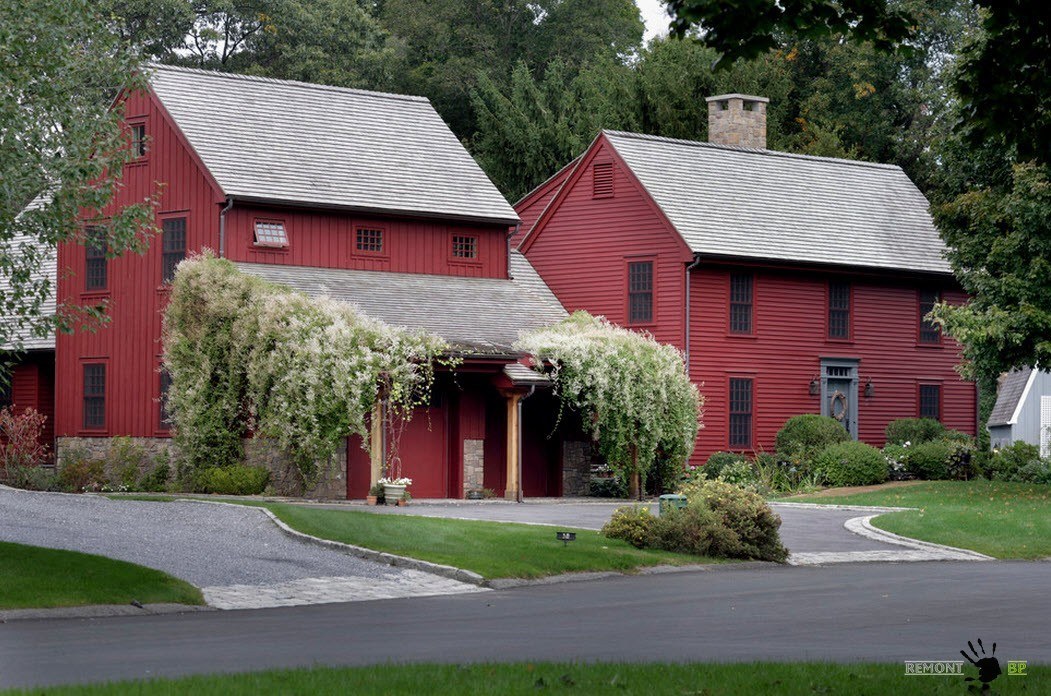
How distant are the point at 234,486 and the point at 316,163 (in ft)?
31.0

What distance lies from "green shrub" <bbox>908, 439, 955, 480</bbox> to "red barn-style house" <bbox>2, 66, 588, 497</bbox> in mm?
8876

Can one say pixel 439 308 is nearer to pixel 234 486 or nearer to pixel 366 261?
pixel 366 261

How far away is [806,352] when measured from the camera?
150 ft

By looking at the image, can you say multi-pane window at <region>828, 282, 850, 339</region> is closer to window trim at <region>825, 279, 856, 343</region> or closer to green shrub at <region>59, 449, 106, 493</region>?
window trim at <region>825, 279, 856, 343</region>

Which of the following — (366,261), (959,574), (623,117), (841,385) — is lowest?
(959,574)

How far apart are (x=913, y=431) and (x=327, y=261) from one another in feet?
54.1

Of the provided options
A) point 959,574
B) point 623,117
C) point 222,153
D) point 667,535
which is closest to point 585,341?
point 222,153

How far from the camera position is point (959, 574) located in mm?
23812

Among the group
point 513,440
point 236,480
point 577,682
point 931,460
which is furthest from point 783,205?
point 577,682

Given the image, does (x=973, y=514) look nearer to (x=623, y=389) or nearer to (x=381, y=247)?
(x=623, y=389)

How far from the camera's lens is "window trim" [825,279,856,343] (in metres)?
46.3

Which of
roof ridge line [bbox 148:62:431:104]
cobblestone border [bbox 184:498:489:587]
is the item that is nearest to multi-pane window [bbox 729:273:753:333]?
roof ridge line [bbox 148:62:431:104]

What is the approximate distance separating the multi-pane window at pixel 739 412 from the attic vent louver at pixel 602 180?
234 inches

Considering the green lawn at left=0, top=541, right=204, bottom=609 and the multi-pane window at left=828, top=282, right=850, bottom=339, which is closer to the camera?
the green lawn at left=0, top=541, right=204, bottom=609
